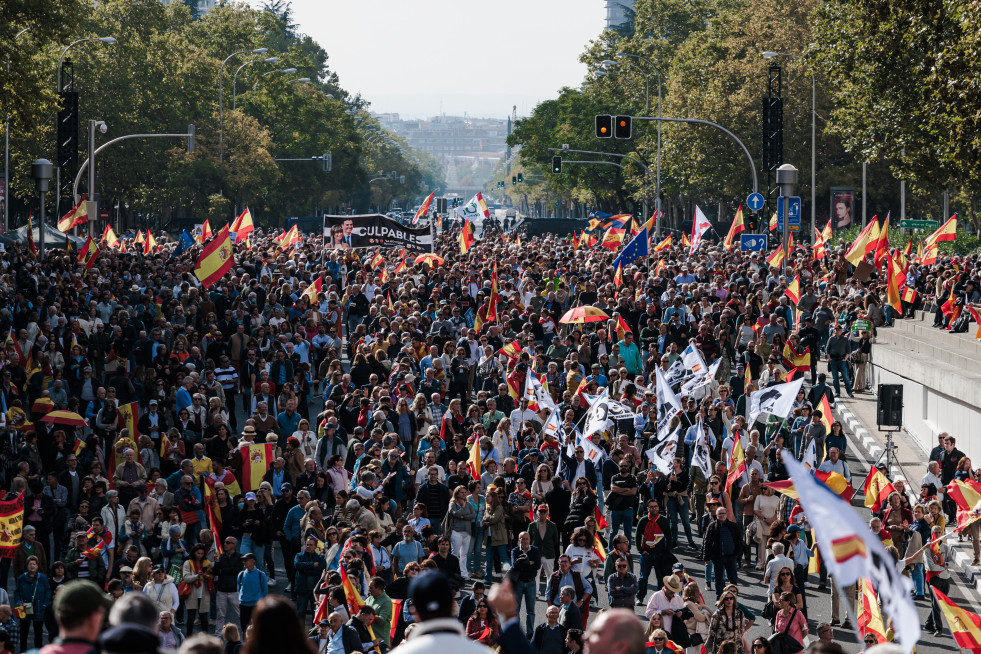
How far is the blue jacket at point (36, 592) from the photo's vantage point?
519 inches

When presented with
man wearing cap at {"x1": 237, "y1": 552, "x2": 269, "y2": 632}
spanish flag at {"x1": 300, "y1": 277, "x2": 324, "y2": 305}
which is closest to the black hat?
man wearing cap at {"x1": 237, "y1": 552, "x2": 269, "y2": 632}

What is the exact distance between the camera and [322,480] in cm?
1545

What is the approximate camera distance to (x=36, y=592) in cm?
1316

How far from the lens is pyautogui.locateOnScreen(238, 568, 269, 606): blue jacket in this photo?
13141mm

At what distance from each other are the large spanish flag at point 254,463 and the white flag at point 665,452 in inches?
172

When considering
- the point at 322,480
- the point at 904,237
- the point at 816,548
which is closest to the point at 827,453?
the point at 816,548

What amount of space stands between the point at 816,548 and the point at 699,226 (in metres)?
22.7

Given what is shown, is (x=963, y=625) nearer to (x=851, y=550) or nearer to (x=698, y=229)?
(x=851, y=550)

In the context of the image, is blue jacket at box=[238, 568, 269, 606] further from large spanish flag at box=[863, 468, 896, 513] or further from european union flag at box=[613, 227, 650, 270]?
european union flag at box=[613, 227, 650, 270]

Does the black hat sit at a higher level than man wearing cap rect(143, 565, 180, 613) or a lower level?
higher

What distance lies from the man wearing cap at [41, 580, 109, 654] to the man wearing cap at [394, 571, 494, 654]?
98 cm

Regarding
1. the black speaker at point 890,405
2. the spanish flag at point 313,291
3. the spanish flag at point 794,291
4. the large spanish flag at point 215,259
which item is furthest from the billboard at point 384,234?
the black speaker at point 890,405

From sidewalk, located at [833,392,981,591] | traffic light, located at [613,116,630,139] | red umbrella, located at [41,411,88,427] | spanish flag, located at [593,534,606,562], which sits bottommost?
sidewalk, located at [833,392,981,591]

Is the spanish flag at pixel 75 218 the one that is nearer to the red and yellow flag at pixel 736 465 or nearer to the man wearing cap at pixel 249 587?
the red and yellow flag at pixel 736 465
